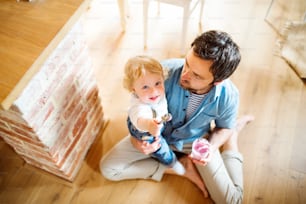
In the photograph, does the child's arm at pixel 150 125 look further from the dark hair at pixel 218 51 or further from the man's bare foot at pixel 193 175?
the man's bare foot at pixel 193 175

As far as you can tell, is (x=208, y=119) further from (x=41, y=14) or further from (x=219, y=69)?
(x=41, y=14)

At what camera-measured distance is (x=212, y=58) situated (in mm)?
936

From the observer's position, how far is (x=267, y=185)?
1.44m

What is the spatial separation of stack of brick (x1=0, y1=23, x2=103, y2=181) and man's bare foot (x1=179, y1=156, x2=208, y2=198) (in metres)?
0.53

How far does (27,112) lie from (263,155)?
123 cm

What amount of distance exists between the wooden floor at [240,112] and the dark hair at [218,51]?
72 cm

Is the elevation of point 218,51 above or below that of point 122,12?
above

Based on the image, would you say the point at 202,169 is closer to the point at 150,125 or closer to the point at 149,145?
the point at 149,145

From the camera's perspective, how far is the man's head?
937 mm

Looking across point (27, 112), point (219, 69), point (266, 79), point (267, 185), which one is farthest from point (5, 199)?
point (266, 79)

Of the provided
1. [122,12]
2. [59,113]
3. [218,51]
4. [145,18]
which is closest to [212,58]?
[218,51]

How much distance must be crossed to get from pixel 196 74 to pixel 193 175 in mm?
634

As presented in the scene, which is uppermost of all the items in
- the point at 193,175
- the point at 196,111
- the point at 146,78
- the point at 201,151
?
the point at 146,78

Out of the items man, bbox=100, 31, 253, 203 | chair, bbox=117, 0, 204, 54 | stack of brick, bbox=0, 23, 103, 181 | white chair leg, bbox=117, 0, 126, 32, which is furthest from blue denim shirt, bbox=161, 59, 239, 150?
white chair leg, bbox=117, 0, 126, 32
